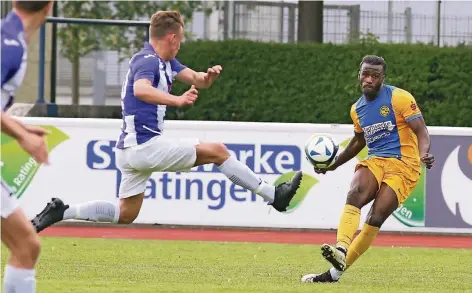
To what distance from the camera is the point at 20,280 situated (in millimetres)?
6766

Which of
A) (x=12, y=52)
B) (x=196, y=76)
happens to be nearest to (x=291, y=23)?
(x=196, y=76)

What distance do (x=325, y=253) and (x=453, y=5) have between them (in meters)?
13.1

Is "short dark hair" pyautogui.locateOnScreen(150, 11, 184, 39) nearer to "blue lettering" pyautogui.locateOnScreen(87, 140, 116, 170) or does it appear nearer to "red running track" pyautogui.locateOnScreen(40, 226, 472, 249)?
"red running track" pyautogui.locateOnScreen(40, 226, 472, 249)

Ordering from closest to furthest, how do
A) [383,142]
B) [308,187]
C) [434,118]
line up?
1. [383,142]
2. [308,187]
3. [434,118]

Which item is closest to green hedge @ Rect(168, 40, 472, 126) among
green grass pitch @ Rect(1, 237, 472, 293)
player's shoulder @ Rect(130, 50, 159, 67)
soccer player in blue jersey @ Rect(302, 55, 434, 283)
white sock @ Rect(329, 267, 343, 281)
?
green grass pitch @ Rect(1, 237, 472, 293)

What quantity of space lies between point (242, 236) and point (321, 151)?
507 cm

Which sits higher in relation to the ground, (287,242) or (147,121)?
(147,121)

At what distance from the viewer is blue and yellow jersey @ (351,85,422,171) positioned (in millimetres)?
10422

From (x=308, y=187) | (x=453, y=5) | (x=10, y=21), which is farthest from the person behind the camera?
(x=453, y=5)

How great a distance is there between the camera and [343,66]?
20.7 metres

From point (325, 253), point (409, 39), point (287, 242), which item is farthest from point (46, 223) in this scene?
point (409, 39)

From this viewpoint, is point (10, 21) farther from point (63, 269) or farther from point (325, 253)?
point (63, 269)

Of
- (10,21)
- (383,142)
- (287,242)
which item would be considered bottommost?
(287,242)

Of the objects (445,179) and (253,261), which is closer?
(253,261)
